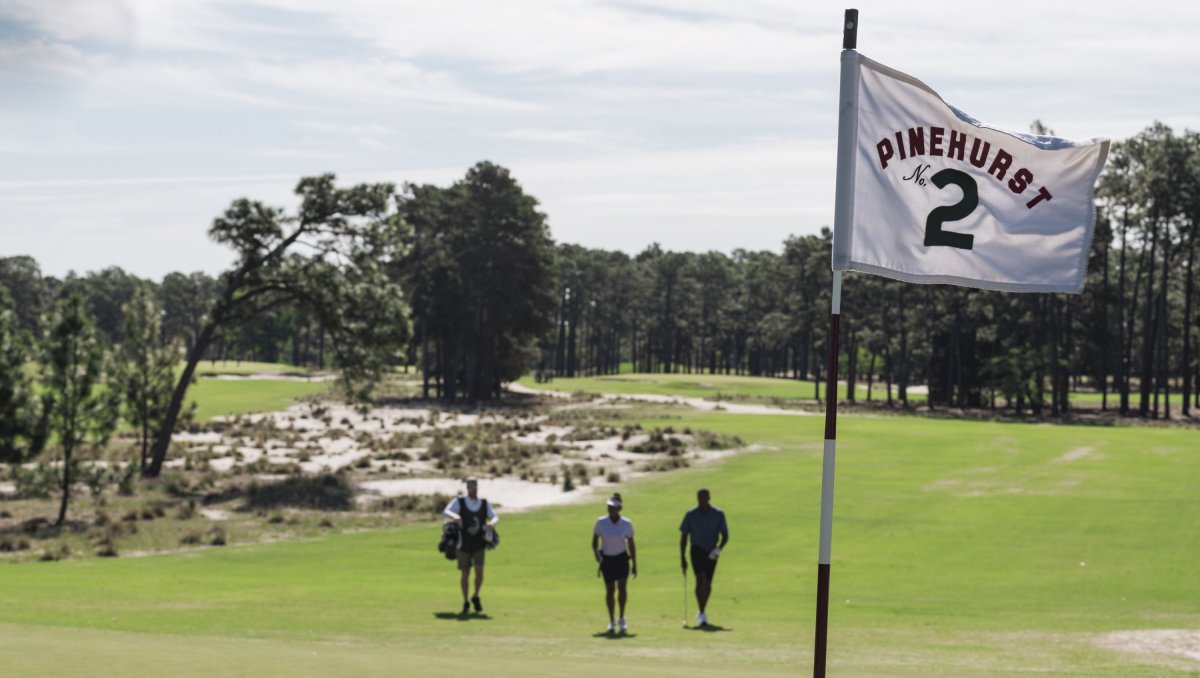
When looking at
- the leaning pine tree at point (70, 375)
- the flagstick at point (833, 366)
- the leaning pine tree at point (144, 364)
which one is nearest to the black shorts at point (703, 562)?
the flagstick at point (833, 366)

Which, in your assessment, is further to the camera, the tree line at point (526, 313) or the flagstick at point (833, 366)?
the tree line at point (526, 313)

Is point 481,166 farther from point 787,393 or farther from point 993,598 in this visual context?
point 993,598

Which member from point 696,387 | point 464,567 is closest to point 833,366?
point 464,567

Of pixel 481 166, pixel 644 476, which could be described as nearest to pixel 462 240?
pixel 481 166

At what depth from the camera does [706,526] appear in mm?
18500

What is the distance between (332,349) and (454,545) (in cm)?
3108

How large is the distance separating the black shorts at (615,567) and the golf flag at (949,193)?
965 centimetres

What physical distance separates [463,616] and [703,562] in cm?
399

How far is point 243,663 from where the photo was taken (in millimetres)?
12148

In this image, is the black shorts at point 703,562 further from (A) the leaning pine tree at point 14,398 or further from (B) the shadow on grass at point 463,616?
(A) the leaning pine tree at point 14,398

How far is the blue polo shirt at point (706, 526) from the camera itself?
18484 mm

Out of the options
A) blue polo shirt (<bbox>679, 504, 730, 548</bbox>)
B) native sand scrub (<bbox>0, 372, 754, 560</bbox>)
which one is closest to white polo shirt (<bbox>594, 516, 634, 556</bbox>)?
blue polo shirt (<bbox>679, 504, 730, 548</bbox>)

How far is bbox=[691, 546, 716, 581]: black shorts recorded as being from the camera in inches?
732

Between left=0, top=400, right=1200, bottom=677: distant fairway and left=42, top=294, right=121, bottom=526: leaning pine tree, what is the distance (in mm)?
8444
